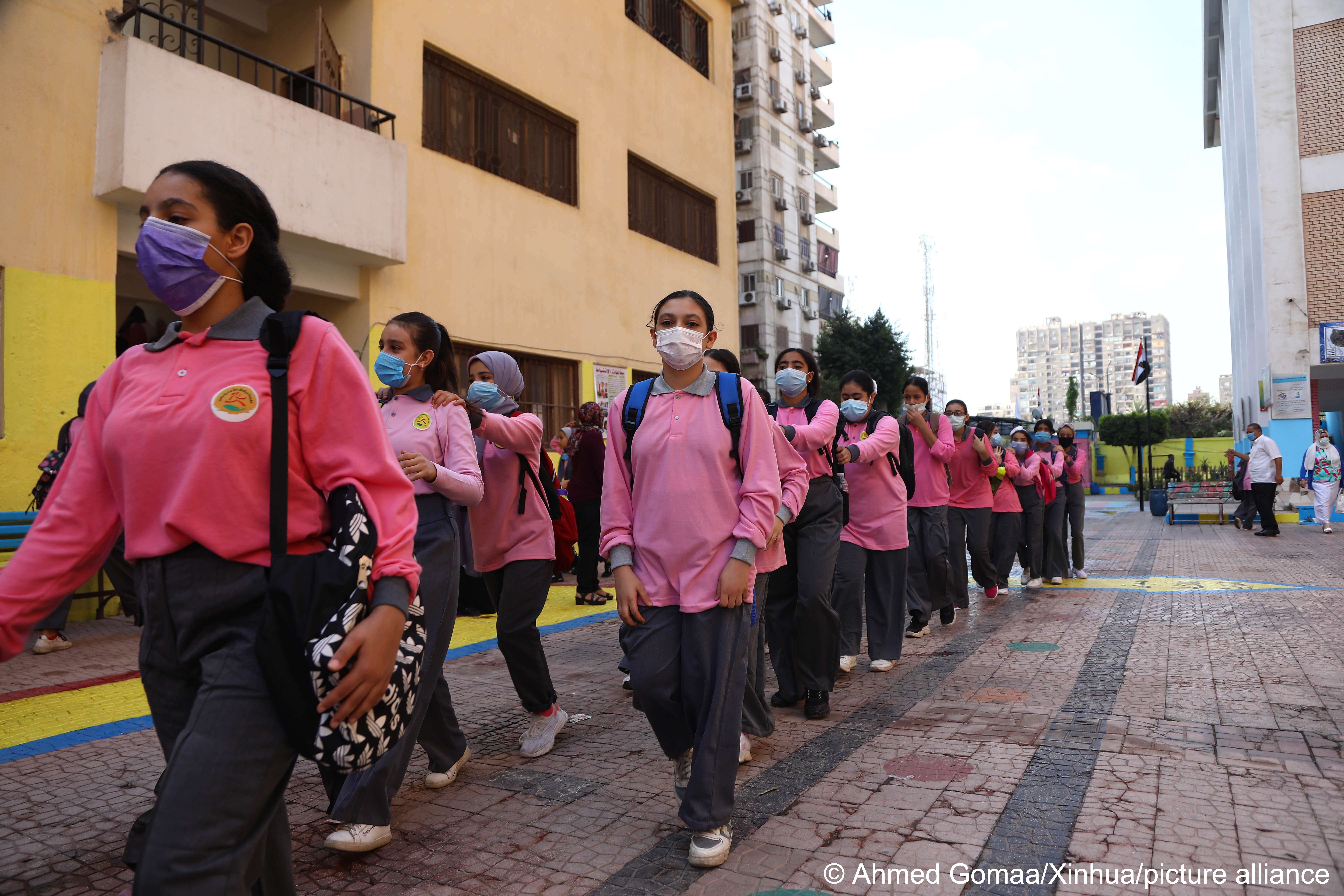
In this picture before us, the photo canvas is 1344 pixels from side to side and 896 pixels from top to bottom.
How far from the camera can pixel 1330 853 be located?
9.24 feet

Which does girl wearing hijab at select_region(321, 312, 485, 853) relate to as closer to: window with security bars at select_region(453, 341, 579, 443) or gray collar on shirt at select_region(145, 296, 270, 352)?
gray collar on shirt at select_region(145, 296, 270, 352)

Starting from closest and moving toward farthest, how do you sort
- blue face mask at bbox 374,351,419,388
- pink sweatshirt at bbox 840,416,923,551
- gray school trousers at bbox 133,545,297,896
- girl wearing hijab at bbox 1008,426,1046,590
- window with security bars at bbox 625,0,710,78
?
gray school trousers at bbox 133,545,297,896 → blue face mask at bbox 374,351,419,388 → pink sweatshirt at bbox 840,416,923,551 → girl wearing hijab at bbox 1008,426,1046,590 → window with security bars at bbox 625,0,710,78

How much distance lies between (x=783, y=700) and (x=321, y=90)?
31.7 ft

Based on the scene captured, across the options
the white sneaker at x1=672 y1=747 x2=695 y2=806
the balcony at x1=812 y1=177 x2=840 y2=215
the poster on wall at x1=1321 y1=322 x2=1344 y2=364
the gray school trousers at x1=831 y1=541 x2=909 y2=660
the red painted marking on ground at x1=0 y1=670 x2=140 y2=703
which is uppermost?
the balcony at x1=812 y1=177 x2=840 y2=215

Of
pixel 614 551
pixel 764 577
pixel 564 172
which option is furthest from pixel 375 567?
pixel 564 172

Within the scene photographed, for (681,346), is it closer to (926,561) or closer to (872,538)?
(872,538)

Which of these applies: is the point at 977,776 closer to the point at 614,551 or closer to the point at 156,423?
the point at 614,551

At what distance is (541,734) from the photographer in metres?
4.17

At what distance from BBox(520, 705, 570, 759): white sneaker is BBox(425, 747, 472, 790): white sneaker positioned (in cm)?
37

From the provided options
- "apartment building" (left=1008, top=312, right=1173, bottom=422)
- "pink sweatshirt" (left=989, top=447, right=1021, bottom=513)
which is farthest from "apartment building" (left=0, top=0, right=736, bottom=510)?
"apartment building" (left=1008, top=312, right=1173, bottom=422)

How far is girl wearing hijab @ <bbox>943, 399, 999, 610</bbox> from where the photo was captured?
8.35 metres

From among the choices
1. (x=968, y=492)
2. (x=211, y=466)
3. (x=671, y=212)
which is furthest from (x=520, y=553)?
(x=671, y=212)

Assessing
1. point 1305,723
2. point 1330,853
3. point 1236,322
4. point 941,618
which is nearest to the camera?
point 1330,853

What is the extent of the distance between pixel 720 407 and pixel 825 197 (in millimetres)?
42467
